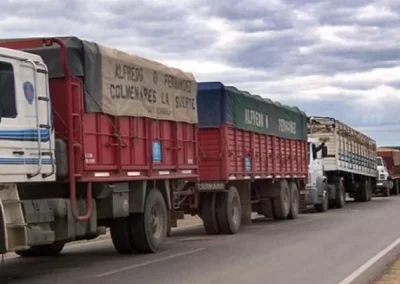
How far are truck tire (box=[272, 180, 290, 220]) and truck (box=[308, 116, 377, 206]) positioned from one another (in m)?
4.52

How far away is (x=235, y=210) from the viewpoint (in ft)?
66.4

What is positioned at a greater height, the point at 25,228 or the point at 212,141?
the point at 212,141

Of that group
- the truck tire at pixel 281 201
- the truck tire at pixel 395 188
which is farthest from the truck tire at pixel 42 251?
the truck tire at pixel 395 188

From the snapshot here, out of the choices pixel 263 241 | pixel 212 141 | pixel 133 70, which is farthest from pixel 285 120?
pixel 133 70

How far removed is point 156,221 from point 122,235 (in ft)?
2.30

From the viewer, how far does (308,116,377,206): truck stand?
30156 millimetres

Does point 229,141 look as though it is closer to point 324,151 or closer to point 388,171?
point 324,151

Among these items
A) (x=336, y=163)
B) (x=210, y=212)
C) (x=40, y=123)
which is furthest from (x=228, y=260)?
(x=336, y=163)

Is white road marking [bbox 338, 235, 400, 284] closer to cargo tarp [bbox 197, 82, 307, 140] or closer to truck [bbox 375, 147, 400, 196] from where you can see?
cargo tarp [bbox 197, 82, 307, 140]

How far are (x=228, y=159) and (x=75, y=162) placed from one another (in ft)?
24.1

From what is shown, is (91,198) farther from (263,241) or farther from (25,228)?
(263,241)

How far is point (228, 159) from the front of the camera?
1950cm

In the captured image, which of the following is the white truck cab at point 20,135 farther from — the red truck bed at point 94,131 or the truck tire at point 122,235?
the truck tire at point 122,235

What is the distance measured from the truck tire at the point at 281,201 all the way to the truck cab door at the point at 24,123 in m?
12.9
